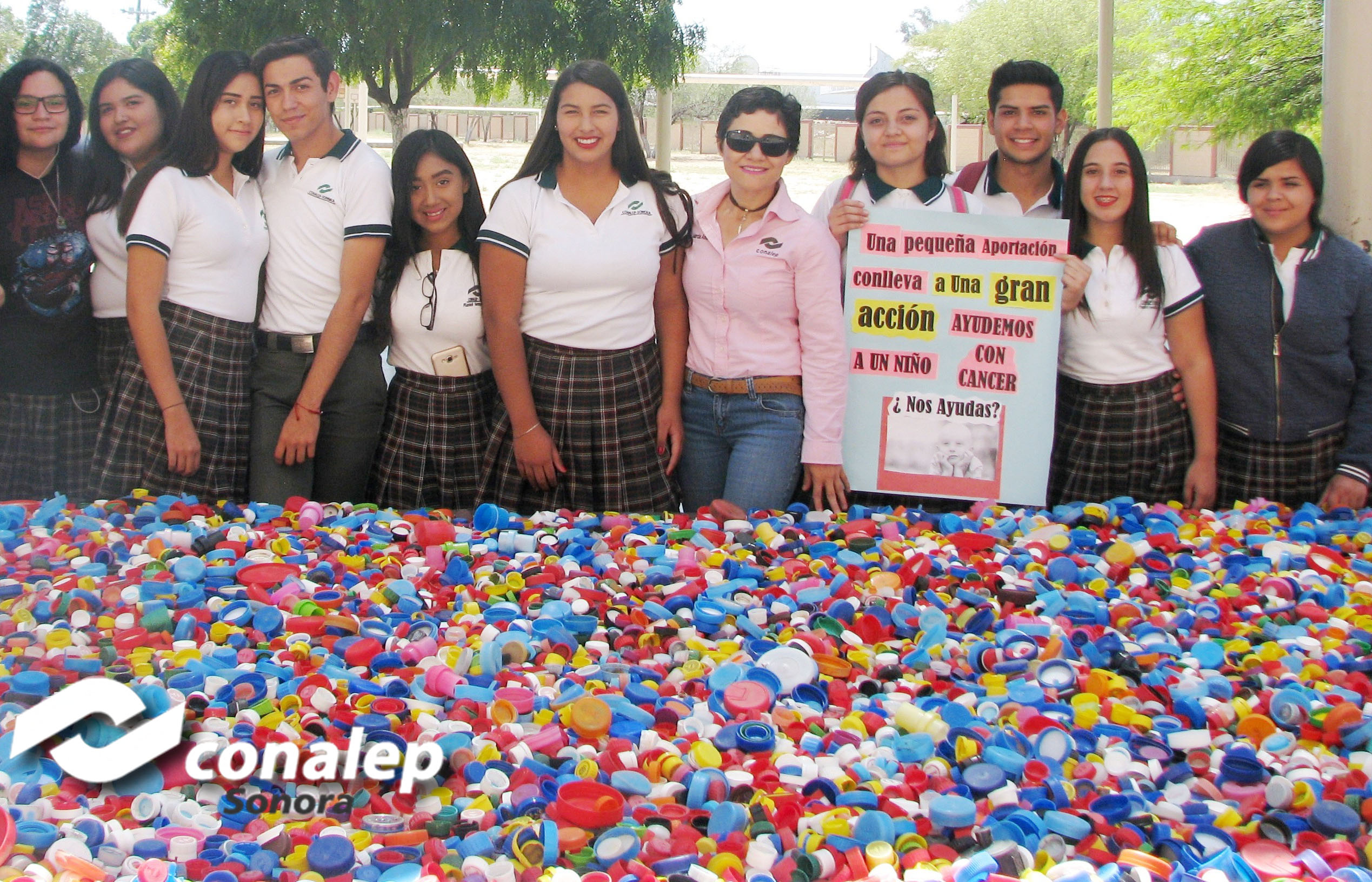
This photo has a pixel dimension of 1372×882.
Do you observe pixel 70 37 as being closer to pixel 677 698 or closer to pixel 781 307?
pixel 781 307

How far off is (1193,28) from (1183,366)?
39.1 ft

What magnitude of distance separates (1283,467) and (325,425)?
237 centimetres

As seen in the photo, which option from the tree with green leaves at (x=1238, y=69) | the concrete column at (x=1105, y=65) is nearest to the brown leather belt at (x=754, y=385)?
the concrete column at (x=1105, y=65)

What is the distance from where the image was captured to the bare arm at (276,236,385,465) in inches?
109

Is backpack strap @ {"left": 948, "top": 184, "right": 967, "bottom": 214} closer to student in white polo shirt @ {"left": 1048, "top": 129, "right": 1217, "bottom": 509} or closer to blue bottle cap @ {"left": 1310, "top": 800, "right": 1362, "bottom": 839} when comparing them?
student in white polo shirt @ {"left": 1048, "top": 129, "right": 1217, "bottom": 509}

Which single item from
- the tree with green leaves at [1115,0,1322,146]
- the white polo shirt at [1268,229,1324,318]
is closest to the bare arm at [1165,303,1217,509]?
the white polo shirt at [1268,229,1324,318]

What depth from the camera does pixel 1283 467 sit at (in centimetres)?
289

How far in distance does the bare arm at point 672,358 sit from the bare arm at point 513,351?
28cm

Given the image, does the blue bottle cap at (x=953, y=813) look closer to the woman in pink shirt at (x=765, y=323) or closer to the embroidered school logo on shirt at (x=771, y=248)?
Answer: the woman in pink shirt at (x=765, y=323)

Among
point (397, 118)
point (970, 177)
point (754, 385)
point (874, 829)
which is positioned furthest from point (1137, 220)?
point (397, 118)

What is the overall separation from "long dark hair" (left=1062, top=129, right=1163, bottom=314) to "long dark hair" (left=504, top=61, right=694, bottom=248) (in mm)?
932

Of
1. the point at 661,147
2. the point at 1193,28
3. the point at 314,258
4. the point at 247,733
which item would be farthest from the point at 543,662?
the point at 1193,28

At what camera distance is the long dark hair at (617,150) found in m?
2.72

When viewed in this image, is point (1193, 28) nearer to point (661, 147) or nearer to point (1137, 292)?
point (661, 147)
